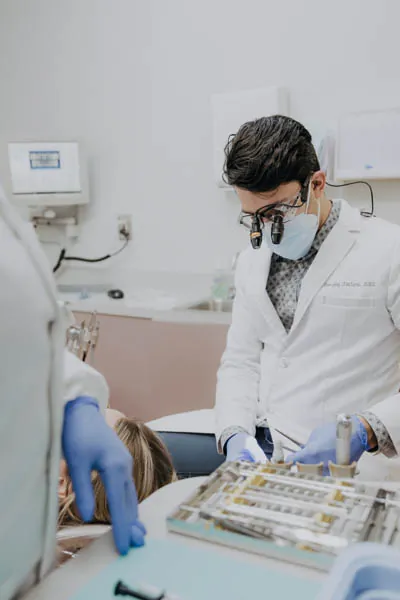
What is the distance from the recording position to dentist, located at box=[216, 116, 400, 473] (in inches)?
60.4

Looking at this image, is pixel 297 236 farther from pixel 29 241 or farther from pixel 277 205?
pixel 29 241

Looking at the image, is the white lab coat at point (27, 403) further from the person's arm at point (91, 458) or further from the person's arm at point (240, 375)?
the person's arm at point (240, 375)

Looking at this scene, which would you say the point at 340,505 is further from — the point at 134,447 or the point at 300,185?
the point at 300,185

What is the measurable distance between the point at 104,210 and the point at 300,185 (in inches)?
77.4

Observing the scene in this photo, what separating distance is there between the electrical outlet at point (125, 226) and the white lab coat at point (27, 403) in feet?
8.65

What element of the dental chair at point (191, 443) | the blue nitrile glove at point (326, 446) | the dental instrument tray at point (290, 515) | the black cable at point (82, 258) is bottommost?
the dental chair at point (191, 443)

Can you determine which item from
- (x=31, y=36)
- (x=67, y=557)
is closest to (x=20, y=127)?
(x=31, y=36)

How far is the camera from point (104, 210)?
11.0ft

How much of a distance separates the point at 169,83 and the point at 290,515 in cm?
270

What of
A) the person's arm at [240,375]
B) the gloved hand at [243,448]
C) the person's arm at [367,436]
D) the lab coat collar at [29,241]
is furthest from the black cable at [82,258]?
the lab coat collar at [29,241]

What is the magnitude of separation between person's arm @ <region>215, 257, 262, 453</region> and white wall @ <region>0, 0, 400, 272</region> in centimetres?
125

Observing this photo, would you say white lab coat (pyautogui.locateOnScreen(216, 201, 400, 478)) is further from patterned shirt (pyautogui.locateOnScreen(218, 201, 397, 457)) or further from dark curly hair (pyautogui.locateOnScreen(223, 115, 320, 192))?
dark curly hair (pyautogui.locateOnScreen(223, 115, 320, 192))

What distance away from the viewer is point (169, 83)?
3066mm

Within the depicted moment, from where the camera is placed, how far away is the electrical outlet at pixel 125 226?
10.8ft
